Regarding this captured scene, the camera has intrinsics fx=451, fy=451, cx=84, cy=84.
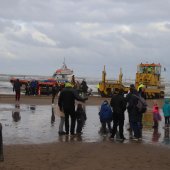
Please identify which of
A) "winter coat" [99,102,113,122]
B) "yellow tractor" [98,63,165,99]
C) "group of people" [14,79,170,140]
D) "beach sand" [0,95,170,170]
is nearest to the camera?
"beach sand" [0,95,170,170]

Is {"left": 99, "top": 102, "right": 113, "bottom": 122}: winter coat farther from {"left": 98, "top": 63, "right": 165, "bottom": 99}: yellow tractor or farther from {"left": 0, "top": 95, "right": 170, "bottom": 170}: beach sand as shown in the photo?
{"left": 98, "top": 63, "right": 165, "bottom": 99}: yellow tractor

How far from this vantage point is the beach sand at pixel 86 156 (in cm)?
902

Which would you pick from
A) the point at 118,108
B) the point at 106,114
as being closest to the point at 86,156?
the point at 118,108

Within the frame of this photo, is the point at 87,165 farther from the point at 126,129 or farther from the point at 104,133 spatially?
the point at 126,129

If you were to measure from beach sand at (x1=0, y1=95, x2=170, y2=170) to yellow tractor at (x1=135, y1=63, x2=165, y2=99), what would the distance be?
28495 millimetres

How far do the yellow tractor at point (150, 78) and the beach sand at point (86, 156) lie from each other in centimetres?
2849

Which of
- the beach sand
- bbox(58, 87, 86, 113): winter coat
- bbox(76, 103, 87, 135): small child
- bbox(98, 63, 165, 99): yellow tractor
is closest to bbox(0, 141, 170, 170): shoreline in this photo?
the beach sand

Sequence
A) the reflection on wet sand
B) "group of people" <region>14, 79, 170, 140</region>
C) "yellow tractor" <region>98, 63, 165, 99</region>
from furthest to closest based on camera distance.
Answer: "yellow tractor" <region>98, 63, 165, 99</region> → the reflection on wet sand → "group of people" <region>14, 79, 170, 140</region>

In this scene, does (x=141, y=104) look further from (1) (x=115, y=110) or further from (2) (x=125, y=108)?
(1) (x=115, y=110)

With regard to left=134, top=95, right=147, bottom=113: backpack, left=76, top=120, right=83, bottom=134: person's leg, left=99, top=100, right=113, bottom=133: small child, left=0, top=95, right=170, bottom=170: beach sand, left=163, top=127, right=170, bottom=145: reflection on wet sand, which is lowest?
left=163, top=127, right=170, bottom=145: reflection on wet sand

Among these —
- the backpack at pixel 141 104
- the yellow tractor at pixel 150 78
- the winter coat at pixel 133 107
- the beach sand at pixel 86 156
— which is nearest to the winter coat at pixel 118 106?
the winter coat at pixel 133 107

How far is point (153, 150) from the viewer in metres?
11.5

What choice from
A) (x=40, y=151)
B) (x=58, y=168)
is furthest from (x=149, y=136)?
(x=58, y=168)

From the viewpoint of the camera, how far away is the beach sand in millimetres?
9025
